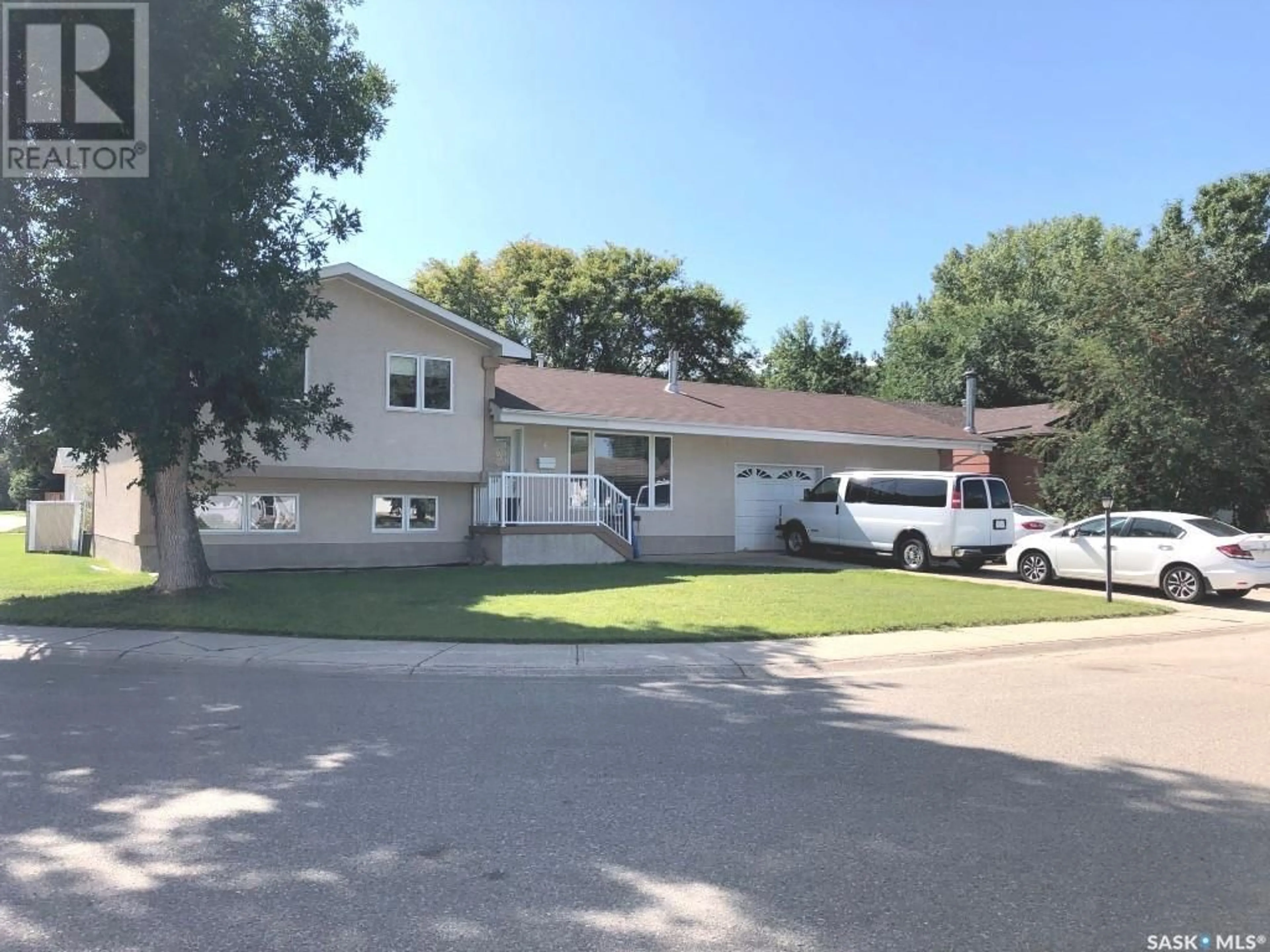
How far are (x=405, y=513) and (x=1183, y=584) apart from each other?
48.5ft

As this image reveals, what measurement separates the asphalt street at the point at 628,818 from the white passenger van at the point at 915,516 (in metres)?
10.3

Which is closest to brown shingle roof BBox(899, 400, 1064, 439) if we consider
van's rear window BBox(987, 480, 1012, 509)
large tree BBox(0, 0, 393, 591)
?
van's rear window BBox(987, 480, 1012, 509)

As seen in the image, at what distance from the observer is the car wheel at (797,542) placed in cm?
2202

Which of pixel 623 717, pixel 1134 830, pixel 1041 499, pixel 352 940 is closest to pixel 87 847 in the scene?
pixel 352 940

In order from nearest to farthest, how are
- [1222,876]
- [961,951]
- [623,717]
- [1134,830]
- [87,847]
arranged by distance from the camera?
[961,951], [1222,876], [87,847], [1134,830], [623,717]

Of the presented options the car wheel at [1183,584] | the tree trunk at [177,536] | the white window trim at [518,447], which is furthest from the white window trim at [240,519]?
the car wheel at [1183,584]

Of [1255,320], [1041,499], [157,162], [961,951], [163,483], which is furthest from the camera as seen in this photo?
[1041,499]

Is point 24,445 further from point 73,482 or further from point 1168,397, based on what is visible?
point 1168,397

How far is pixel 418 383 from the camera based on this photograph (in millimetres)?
18281

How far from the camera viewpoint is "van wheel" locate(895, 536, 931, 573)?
19.0m

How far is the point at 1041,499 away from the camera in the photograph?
25391 millimetres

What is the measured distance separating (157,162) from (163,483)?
185 inches

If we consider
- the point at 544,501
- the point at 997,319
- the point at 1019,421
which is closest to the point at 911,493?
the point at 544,501

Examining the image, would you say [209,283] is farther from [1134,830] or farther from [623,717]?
[1134,830]
